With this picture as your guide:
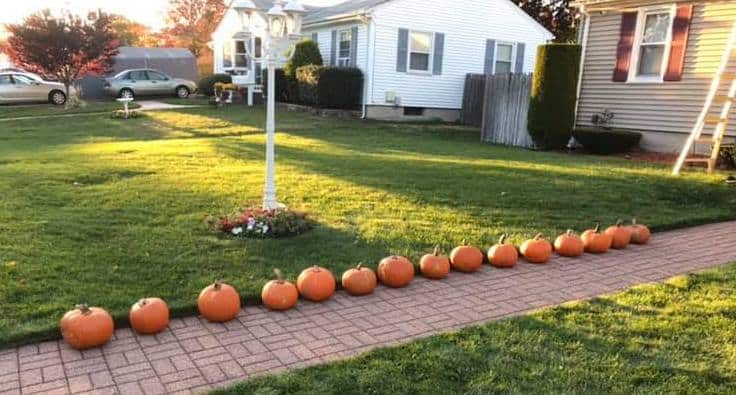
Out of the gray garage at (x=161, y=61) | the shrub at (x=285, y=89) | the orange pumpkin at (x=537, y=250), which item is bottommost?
the orange pumpkin at (x=537, y=250)

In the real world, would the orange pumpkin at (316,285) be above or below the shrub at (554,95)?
below

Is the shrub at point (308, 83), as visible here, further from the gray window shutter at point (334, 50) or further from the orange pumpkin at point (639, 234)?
the orange pumpkin at point (639, 234)

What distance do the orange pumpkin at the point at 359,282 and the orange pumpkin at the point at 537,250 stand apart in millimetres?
1639

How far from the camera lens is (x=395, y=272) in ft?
13.8

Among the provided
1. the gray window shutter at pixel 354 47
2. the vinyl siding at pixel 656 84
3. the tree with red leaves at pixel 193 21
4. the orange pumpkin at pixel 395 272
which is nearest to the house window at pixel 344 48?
the gray window shutter at pixel 354 47

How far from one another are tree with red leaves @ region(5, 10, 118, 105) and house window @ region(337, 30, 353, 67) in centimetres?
1167

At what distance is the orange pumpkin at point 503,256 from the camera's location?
4.79 metres

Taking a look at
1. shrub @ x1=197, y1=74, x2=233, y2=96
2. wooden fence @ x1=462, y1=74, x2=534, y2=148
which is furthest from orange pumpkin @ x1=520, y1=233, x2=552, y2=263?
shrub @ x1=197, y1=74, x2=233, y2=96

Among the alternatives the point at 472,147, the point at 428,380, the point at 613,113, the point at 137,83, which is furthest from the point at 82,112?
the point at 428,380

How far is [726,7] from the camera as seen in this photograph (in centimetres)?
1045

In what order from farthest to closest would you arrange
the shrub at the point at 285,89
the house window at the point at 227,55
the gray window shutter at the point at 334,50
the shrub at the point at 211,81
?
the house window at the point at 227,55 → the shrub at the point at 211,81 → the shrub at the point at 285,89 → the gray window shutter at the point at 334,50

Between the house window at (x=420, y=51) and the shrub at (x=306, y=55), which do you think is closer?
the house window at (x=420, y=51)

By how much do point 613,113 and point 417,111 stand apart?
8369mm

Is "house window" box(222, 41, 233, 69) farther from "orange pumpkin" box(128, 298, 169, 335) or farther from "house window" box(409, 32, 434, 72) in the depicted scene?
"orange pumpkin" box(128, 298, 169, 335)
